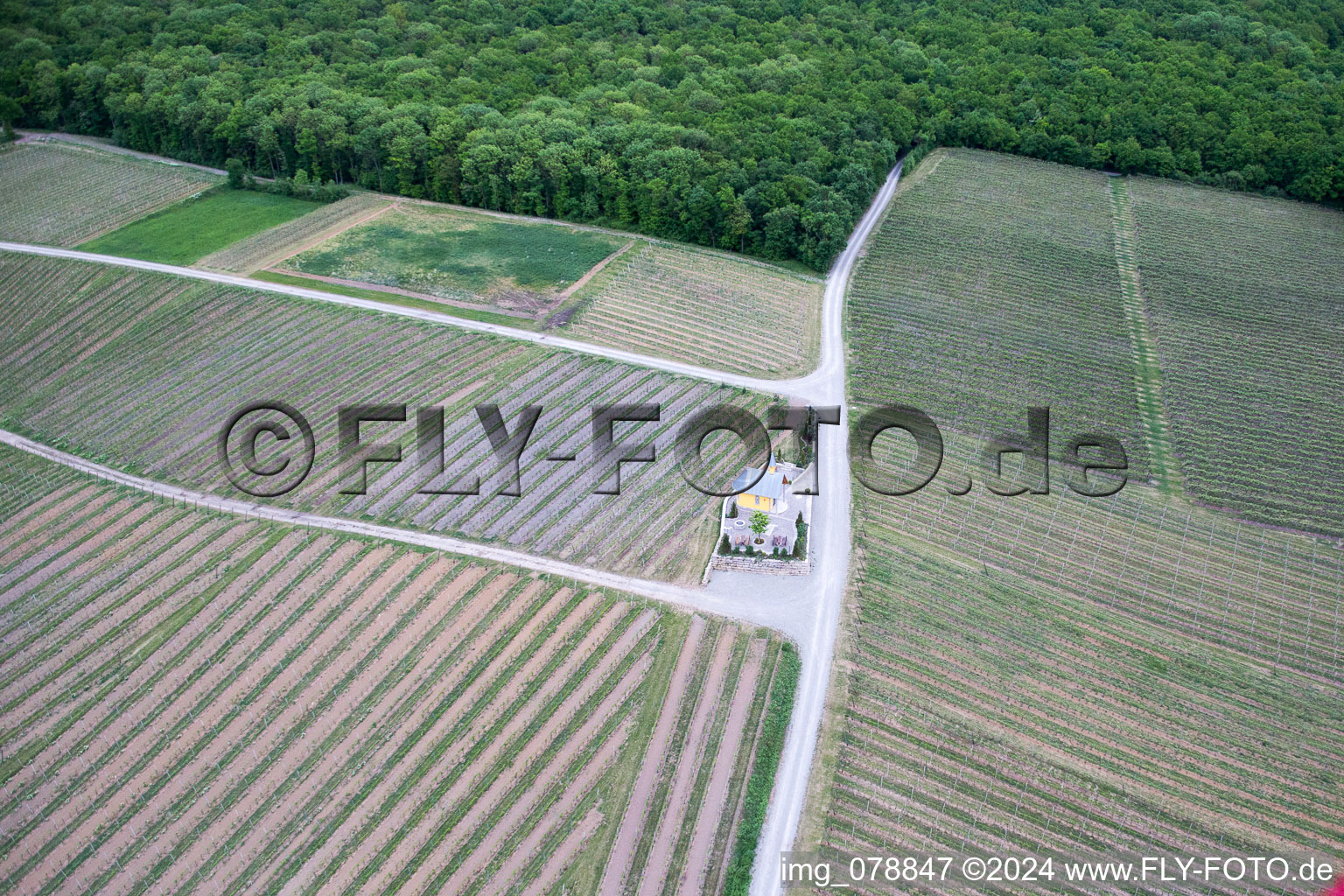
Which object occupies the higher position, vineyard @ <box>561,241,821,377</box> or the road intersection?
vineyard @ <box>561,241,821,377</box>

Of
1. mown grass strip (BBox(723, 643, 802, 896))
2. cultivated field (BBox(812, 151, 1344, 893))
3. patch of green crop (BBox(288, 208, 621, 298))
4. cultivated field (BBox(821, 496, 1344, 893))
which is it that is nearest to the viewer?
mown grass strip (BBox(723, 643, 802, 896))

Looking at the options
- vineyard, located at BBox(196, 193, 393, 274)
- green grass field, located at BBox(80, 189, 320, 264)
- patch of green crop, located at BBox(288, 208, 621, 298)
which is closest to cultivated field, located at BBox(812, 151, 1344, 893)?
Result: patch of green crop, located at BBox(288, 208, 621, 298)

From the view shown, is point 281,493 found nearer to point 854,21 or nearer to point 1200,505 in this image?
point 1200,505

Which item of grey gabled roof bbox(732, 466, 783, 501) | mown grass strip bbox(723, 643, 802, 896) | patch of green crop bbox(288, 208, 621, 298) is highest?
patch of green crop bbox(288, 208, 621, 298)

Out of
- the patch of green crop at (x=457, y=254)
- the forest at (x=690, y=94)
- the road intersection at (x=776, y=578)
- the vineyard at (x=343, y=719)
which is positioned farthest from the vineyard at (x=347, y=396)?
the forest at (x=690, y=94)

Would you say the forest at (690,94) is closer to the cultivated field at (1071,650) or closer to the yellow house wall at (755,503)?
the cultivated field at (1071,650)

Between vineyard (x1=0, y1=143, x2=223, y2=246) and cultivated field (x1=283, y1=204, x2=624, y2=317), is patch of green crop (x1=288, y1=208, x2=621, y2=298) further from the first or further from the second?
vineyard (x1=0, y1=143, x2=223, y2=246)

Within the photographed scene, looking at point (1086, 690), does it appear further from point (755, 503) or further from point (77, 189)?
point (77, 189)
